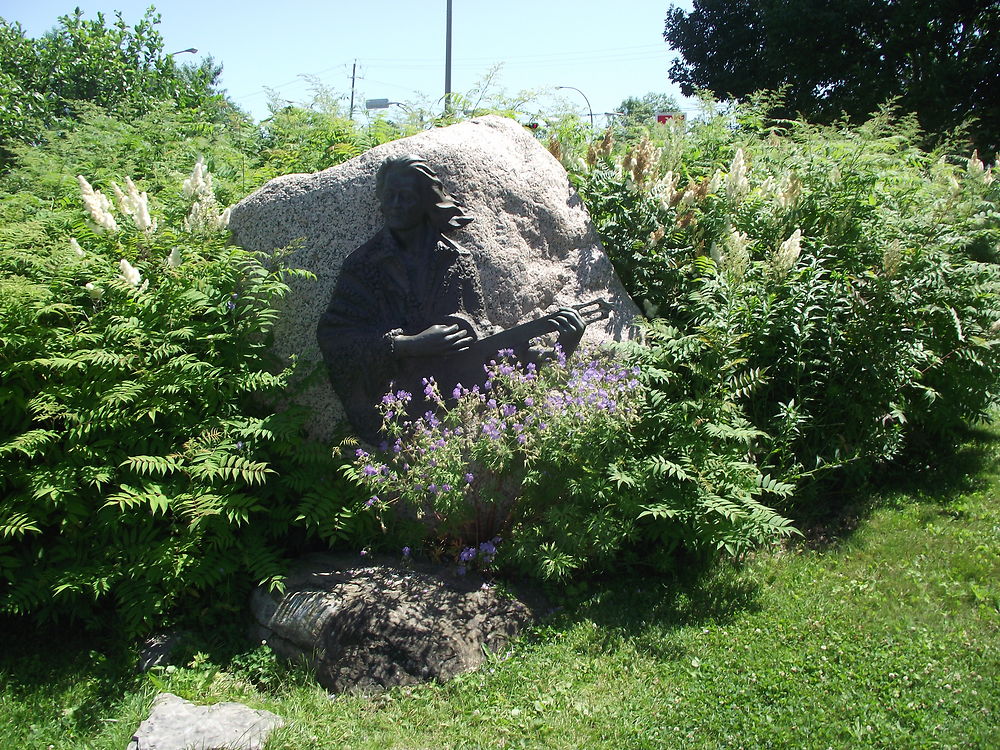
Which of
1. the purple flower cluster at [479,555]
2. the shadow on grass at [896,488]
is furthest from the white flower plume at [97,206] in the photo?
the shadow on grass at [896,488]

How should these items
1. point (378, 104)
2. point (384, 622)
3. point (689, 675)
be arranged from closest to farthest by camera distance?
point (689, 675)
point (384, 622)
point (378, 104)

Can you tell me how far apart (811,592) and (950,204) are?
326cm

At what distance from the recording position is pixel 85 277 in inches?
185

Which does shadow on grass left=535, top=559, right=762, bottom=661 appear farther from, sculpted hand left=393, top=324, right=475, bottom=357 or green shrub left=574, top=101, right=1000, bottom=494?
sculpted hand left=393, top=324, right=475, bottom=357

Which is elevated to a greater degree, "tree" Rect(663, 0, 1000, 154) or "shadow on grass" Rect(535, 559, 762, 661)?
"tree" Rect(663, 0, 1000, 154)

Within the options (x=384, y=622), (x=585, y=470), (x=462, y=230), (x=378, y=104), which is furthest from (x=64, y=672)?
(x=378, y=104)

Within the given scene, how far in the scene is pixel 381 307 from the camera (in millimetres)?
5008

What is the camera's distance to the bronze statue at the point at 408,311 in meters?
4.88

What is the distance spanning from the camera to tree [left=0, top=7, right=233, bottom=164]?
11484 mm

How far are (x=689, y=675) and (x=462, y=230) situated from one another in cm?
300

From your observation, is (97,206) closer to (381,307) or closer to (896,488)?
(381,307)

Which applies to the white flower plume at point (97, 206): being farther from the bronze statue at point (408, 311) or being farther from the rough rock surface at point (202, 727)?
the rough rock surface at point (202, 727)

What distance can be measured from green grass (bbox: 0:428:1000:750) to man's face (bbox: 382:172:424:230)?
253 cm

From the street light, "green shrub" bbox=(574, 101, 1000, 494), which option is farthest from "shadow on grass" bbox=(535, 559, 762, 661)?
the street light
